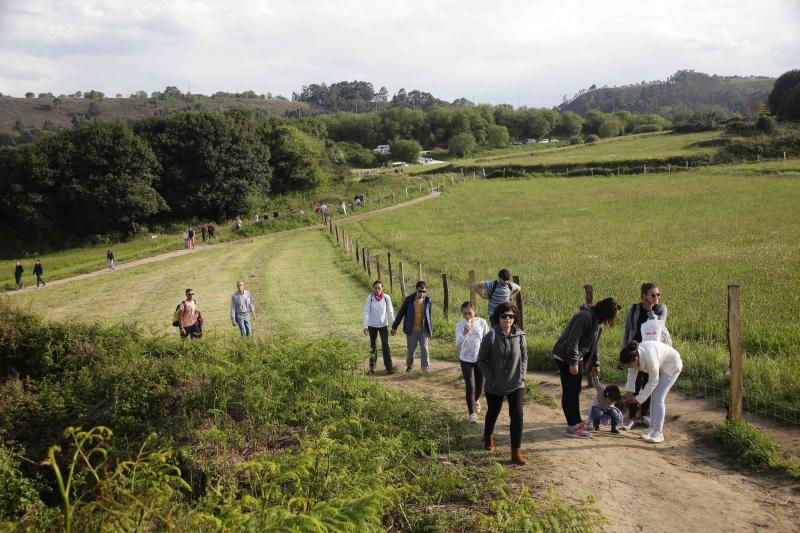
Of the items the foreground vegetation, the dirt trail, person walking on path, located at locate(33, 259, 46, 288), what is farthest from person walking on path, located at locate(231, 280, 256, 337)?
person walking on path, located at locate(33, 259, 46, 288)

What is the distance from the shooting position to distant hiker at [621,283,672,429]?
7711mm

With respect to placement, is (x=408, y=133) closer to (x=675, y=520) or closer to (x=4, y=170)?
(x=4, y=170)

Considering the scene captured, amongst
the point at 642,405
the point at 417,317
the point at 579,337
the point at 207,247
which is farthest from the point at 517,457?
the point at 207,247

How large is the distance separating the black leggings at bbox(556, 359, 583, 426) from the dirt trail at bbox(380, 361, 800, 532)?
276 mm

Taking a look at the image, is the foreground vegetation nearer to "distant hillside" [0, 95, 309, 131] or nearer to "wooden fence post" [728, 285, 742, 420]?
"wooden fence post" [728, 285, 742, 420]

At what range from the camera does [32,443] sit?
8.60 meters

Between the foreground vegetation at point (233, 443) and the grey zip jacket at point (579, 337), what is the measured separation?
1.69 m

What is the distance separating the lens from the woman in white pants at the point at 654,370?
7.05m

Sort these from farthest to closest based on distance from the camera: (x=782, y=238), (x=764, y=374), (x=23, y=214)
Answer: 1. (x=23, y=214)
2. (x=782, y=238)
3. (x=764, y=374)

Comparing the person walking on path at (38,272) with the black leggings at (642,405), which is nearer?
the black leggings at (642,405)

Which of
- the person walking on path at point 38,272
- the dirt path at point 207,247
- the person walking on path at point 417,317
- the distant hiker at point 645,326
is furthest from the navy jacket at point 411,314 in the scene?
the person walking on path at point 38,272

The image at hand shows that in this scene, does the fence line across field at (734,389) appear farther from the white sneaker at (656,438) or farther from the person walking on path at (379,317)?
the person walking on path at (379,317)

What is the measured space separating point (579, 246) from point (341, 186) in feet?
127

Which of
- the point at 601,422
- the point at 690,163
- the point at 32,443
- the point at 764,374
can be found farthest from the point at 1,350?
the point at 690,163
